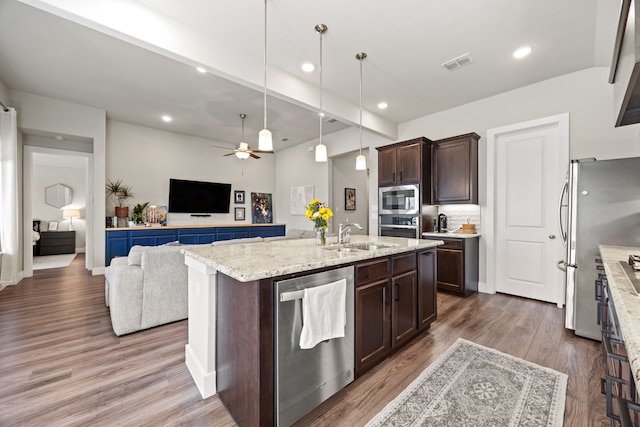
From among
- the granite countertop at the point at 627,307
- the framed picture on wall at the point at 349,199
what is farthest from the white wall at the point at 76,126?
the granite countertop at the point at 627,307

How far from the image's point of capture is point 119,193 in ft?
18.4

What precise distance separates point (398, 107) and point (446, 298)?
3.10 meters

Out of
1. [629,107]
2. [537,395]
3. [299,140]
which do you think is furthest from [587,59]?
[299,140]

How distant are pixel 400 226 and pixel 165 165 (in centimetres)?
539

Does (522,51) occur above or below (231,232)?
above

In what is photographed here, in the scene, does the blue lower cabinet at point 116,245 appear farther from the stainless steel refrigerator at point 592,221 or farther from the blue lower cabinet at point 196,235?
the stainless steel refrigerator at point 592,221

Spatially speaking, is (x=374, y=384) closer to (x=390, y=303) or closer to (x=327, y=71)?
(x=390, y=303)

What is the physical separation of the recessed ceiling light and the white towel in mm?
3241

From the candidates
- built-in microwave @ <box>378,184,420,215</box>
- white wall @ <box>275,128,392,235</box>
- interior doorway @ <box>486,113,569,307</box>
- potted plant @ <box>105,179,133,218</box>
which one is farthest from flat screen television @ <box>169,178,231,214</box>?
interior doorway @ <box>486,113,569,307</box>

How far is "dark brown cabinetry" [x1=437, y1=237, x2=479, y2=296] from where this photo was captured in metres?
3.78

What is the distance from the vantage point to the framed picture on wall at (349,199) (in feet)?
22.6

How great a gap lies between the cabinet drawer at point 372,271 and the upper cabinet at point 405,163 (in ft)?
8.36

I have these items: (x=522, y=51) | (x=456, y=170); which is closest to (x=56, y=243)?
(x=456, y=170)

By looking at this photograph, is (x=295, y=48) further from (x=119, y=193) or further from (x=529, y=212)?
(x=119, y=193)
